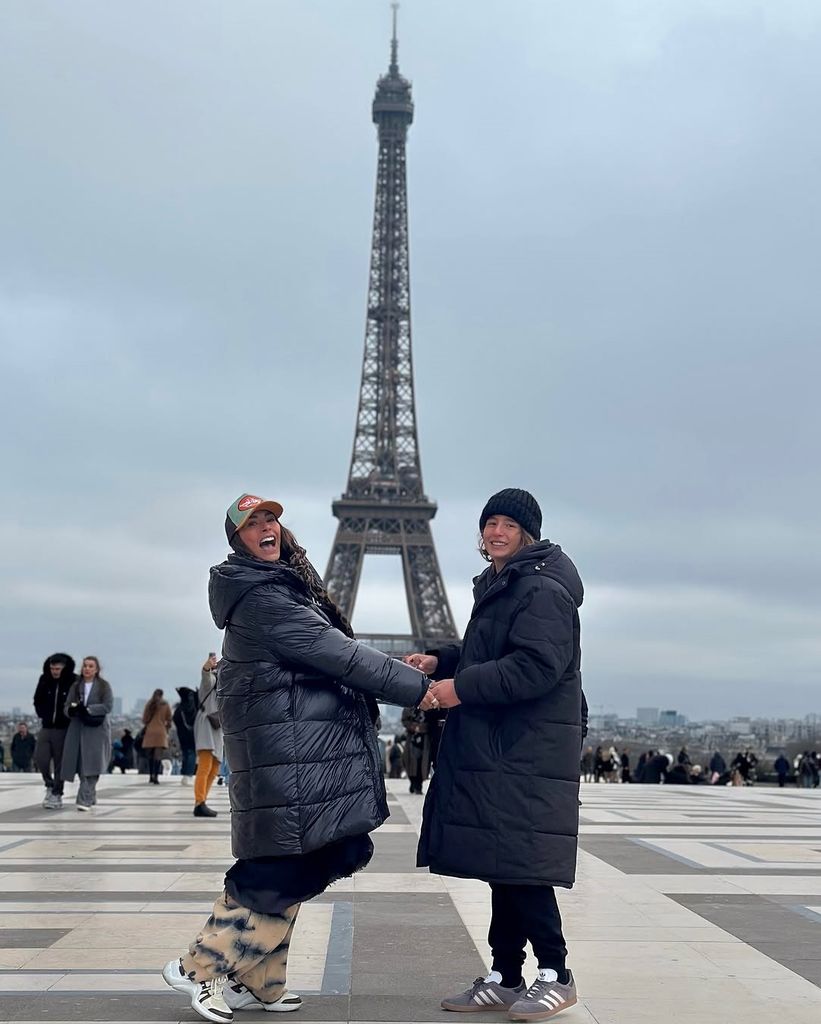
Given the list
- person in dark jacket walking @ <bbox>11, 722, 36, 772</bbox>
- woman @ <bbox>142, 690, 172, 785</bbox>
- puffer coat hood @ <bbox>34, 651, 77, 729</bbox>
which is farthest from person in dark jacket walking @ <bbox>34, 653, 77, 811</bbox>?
person in dark jacket walking @ <bbox>11, 722, 36, 772</bbox>

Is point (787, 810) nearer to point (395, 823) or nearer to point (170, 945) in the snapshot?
point (395, 823)

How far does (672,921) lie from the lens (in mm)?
5887

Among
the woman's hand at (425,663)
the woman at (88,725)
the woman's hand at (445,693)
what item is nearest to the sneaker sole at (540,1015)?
the woman's hand at (445,693)

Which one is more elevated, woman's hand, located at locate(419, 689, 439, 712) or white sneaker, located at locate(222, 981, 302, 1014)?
woman's hand, located at locate(419, 689, 439, 712)

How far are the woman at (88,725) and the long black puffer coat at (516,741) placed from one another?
796 cm

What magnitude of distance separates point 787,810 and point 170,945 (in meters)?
11.0

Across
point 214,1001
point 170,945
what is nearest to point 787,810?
point 170,945

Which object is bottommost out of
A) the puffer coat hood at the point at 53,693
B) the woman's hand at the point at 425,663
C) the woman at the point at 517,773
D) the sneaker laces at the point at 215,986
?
the sneaker laces at the point at 215,986

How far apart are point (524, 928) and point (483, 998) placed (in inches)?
10.2

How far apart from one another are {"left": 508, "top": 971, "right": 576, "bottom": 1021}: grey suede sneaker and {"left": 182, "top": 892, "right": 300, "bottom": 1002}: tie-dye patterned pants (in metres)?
0.77

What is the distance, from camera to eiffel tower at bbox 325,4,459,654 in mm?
63219

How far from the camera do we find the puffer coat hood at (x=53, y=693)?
40.5 ft

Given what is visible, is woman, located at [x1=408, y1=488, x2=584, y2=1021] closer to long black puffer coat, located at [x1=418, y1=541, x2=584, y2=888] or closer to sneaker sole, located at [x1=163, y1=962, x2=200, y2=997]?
long black puffer coat, located at [x1=418, y1=541, x2=584, y2=888]

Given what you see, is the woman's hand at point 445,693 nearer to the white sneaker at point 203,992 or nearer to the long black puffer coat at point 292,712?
the long black puffer coat at point 292,712
